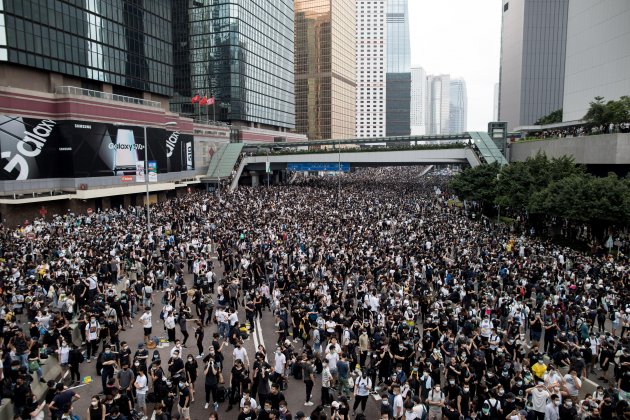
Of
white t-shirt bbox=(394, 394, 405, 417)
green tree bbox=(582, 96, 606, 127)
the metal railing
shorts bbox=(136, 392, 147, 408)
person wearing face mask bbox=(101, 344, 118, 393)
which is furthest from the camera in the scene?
the metal railing

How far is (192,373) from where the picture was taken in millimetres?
10688

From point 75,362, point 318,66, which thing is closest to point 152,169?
point 75,362

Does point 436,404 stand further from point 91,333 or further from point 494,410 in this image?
point 91,333

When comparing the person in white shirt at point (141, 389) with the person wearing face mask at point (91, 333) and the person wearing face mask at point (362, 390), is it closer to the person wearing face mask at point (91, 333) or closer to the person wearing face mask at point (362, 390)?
the person wearing face mask at point (91, 333)

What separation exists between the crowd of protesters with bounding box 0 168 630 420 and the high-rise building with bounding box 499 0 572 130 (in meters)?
93.9

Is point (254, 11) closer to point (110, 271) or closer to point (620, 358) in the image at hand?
point (110, 271)

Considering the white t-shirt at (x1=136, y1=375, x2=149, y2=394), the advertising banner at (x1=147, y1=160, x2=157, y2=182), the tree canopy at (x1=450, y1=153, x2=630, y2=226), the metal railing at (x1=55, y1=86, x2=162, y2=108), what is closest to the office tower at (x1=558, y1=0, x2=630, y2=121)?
the tree canopy at (x1=450, y1=153, x2=630, y2=226)

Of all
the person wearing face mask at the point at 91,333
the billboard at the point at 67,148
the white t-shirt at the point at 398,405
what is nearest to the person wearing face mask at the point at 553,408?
the white t-shirt at the point at 398,405

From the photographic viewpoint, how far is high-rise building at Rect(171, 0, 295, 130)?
2977 inches

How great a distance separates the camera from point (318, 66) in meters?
144

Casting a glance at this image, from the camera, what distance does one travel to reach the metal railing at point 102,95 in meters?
38.2

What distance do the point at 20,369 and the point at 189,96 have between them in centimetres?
7647

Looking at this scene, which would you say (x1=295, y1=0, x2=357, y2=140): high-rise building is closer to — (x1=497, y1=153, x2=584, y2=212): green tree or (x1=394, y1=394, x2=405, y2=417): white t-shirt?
(x1=497, y1=153, x2=584, y2=212): green tree

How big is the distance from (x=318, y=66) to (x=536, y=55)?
2593 inches
